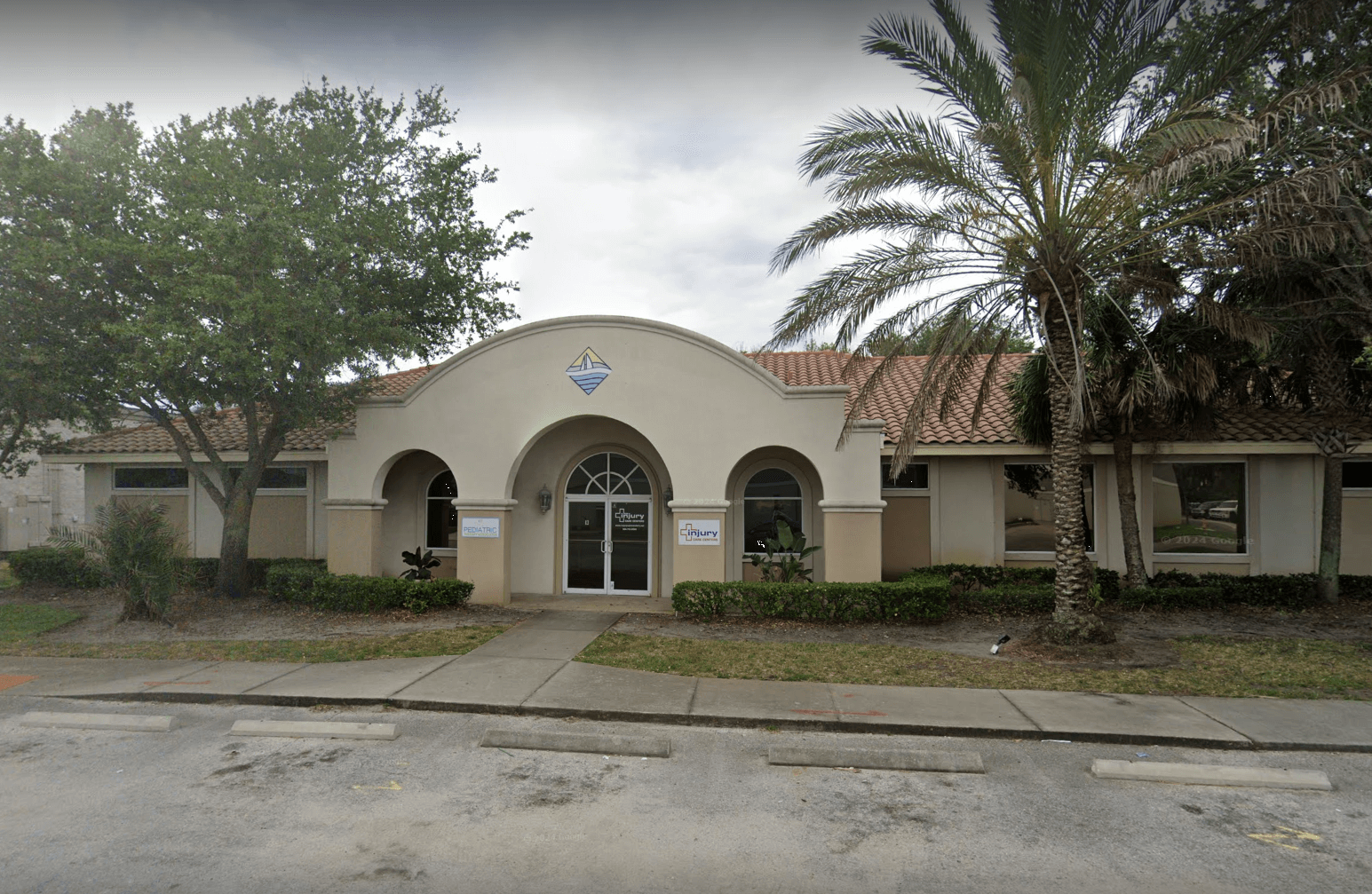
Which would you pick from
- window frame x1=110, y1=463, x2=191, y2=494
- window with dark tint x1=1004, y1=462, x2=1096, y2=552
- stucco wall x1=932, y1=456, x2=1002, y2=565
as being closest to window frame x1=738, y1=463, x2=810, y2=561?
stucco wall x1=932, y1=456, x2=1002, y2=565

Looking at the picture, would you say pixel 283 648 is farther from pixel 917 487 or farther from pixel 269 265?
pixel 917 487

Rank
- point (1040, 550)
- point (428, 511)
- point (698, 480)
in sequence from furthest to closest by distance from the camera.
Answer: point (428, 511) → point (1040, 550) → point (698, 480)

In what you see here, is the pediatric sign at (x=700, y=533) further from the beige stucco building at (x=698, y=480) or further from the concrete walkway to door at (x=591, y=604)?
the concrete walkway to door at (x=591, y=604)

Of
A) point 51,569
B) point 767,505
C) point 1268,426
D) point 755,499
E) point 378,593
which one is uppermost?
point 1268,426

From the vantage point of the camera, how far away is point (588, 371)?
1357cm

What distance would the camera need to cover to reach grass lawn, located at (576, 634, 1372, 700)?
859 cm

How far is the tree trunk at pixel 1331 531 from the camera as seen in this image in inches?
516

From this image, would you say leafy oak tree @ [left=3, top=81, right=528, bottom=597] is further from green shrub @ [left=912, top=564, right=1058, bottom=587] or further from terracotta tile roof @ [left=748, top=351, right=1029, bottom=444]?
green shrub @ [left=912, top=564, right=1058, bottom=587]

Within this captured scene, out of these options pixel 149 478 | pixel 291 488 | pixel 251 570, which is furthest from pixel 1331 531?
pixel 149 478

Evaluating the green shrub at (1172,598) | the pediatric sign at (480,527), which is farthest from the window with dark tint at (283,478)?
the green shrub at (1172,598)

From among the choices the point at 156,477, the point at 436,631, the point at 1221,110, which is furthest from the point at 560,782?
the point at 156,477

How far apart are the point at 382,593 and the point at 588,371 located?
5062 millimetres

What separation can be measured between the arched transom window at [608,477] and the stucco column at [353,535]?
361 cm

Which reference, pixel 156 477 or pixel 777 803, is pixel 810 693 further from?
pixel 156 477
